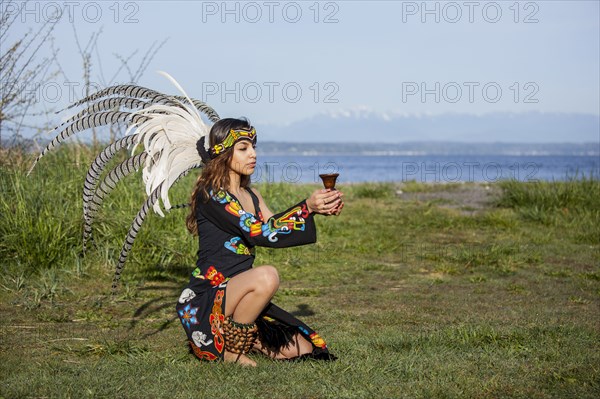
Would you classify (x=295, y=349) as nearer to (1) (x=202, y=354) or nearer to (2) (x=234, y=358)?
(2) (x=234, y=358)

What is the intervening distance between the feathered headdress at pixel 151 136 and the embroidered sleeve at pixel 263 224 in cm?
34

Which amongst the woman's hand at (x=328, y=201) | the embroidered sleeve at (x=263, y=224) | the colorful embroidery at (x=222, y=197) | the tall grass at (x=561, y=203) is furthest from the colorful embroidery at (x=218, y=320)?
the tall grass at (x=561, y=203)

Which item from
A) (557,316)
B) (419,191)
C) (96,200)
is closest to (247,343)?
(96,200)

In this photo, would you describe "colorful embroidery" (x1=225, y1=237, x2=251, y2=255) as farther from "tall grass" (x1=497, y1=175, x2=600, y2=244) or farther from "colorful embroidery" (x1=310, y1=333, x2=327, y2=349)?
"tall grass" (x1=497, y1=175, x2=600, y2=244)

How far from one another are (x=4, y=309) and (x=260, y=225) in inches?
122

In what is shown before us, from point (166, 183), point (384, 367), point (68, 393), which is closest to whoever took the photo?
point (68, 393)

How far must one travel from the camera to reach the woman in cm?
452

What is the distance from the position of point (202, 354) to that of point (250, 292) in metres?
0.54

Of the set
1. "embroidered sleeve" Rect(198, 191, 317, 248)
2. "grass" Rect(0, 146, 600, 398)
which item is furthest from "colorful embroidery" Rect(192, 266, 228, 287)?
"grass" Rect(0, 146, 600, 398)

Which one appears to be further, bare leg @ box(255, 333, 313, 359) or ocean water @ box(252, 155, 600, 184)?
ocean water @ box(252, 155, 600, 184)

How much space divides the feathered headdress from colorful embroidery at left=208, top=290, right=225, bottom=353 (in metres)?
0.68

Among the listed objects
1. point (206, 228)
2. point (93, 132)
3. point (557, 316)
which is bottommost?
point (557, 316)

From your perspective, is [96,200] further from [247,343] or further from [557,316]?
[557,316]

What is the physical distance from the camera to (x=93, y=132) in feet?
34.7
